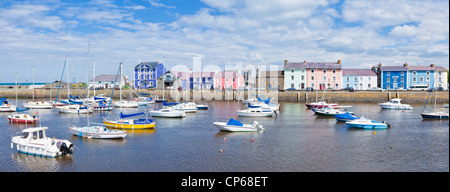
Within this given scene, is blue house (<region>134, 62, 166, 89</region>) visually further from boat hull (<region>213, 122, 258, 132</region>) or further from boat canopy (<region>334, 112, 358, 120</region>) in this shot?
boat hull (<region>213, 122, 258, 132</region>)

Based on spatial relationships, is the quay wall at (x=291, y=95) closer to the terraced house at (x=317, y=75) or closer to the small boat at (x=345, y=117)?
the terraced house at (x=317, y=75)

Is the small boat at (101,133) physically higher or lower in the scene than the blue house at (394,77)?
lower

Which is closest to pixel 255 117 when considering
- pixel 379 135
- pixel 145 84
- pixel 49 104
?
pixel 379 135

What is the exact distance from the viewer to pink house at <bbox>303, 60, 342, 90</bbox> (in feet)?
264

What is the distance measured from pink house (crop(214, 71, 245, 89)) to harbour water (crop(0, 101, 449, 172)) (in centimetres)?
5662

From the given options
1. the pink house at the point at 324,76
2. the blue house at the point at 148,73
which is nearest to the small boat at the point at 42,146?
the pink house at the point at 324,76

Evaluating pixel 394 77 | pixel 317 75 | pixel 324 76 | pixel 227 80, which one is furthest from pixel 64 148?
pixel 394 77

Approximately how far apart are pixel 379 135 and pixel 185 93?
2176 inches

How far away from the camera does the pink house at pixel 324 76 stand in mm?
80375

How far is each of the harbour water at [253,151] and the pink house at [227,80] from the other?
56.6m

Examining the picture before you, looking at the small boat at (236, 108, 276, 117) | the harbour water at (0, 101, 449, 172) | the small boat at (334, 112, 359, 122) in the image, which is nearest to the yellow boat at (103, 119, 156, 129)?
the harbour water at (0, 101, 449, 172)

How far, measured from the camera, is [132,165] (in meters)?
19.9

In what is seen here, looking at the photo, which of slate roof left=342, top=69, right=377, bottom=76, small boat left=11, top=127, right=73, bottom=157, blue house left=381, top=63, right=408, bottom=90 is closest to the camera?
small boat left=11, top=127, right=73, bottom=157

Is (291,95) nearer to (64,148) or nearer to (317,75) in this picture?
(317,75)
